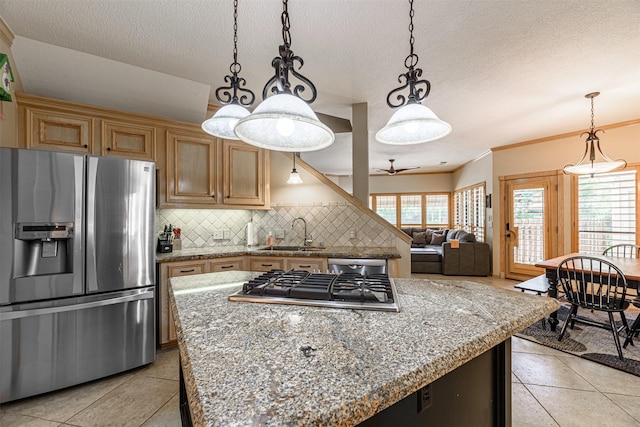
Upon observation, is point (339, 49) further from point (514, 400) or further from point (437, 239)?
point (437, 239)

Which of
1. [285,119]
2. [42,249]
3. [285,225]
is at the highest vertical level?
[285,119]

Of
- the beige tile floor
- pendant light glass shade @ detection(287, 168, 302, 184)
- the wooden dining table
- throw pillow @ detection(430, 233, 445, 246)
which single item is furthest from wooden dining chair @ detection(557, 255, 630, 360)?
throw pillow @ detection(430, 233, 445, 246)

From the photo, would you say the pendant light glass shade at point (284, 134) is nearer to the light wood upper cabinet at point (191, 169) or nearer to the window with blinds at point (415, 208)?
the light wood upper cabinet at point (191, 169)

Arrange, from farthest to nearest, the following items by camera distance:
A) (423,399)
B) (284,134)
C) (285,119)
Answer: (284,134), (285,119), (423,399)

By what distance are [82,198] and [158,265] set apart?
82 cm

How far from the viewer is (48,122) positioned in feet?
7.79

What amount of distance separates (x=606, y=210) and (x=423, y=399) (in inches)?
212

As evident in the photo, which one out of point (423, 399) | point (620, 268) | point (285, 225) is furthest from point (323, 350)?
point (620, 268)

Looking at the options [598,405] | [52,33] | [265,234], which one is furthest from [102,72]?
[598,405]

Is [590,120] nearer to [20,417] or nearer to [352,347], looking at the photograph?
[352,347]

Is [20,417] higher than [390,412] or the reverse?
the reverse

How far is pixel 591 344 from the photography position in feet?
9.02

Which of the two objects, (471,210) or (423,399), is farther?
(471,210)

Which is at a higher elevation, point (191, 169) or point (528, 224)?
point (191, 169)
